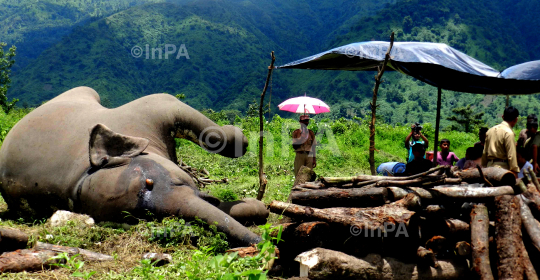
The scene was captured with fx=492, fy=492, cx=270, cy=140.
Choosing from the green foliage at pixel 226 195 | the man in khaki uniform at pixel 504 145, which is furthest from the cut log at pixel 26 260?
the man in khaki uniform at pixel 504 145

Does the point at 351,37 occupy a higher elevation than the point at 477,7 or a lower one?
lower

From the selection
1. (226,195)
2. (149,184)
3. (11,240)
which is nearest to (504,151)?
(226,195)

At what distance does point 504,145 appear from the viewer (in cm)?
699

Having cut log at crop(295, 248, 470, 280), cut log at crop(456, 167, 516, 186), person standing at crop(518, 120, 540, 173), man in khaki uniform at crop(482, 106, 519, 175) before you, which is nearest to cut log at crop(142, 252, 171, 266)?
cut log at crop(295, 248, 470, 280)

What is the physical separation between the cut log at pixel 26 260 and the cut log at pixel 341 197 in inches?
108

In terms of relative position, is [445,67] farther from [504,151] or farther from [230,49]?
[230,49]

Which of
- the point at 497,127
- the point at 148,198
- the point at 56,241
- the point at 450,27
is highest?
the point at 450,27

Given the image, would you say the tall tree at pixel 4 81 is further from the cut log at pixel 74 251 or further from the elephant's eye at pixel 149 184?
the cut log at pixel 74 251

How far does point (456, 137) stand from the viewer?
1900cm

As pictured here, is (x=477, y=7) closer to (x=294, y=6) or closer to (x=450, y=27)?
(x=450, y=27)

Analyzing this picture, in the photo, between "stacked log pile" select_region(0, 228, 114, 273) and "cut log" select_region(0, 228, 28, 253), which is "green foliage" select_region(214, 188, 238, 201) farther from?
"cut log" select_region(0, 228, 28, 253)

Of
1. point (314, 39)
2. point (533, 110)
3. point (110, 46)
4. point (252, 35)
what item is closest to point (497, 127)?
point (533, 110)

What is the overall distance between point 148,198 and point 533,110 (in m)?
44.7

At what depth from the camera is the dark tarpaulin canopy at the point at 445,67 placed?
25.6ft
